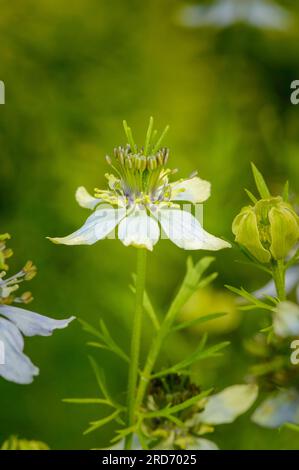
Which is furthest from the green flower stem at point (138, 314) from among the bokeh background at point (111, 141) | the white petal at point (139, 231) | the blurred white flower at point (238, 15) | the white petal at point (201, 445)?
the blurred white flower at point (238, 15)

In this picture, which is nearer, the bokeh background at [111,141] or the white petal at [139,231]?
the white petal at [139,231]

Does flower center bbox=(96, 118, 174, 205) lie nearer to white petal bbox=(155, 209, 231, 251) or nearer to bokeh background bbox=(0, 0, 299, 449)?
white petal bbox=(155, 209, 231, 251)

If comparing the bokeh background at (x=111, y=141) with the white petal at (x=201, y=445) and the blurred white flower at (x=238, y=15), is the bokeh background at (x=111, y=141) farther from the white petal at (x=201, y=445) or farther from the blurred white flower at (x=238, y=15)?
the white petal at (x=201, y=445)

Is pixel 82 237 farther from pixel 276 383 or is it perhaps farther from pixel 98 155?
pixel 98 155

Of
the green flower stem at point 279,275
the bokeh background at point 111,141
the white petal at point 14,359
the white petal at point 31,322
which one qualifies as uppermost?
the bokeh background at point 111,141

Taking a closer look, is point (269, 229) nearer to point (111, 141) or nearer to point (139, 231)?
point (139, 231)

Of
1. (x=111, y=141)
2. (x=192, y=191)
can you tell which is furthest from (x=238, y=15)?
(x=192, y=191)
